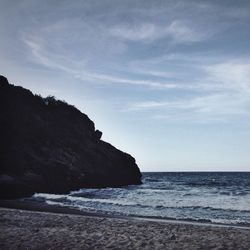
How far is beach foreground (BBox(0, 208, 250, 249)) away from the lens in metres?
10.8

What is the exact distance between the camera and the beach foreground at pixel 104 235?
35.4 ft

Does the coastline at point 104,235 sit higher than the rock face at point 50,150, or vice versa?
the rock face at point 50,150

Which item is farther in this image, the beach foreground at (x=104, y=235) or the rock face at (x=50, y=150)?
the rock face at (x=50, y=150)

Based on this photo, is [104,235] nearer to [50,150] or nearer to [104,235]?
[104,235]

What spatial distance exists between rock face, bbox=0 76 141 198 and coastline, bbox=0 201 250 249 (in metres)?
17.2

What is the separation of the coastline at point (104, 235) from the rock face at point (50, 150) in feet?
56.6

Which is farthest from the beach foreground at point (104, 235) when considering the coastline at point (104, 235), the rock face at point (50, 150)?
the rock face at point (50, 150)

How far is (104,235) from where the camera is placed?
12.5 m

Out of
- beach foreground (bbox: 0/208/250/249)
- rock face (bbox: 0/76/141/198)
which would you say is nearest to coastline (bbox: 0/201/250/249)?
beach foreground (bbox: 0/208/250/249)

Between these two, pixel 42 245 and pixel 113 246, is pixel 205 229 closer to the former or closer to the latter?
pixel 113 246

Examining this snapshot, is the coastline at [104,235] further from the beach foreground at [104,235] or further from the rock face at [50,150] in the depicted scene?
the rock face at [50,150]

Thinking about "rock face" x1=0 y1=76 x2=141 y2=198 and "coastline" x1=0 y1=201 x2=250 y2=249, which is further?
"rock face" x1=0 y1=76 x2=141 y2=198

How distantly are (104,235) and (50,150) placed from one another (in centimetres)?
3856

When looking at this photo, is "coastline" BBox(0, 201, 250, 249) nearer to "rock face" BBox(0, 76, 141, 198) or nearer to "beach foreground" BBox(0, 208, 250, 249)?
"beach foreground" BBox(0, 208, 250, 249)
